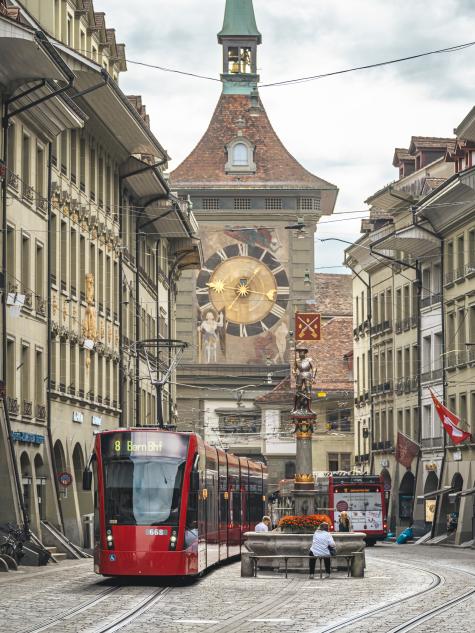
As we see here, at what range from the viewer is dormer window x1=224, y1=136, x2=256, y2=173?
125688mm

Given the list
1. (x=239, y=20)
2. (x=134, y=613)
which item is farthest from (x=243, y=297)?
(x=134, y=613)

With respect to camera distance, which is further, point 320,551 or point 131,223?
point 131,223

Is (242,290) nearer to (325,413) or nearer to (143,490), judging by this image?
(325,413)

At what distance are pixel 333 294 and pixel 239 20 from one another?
2208 centimetres

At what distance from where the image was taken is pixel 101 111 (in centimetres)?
5884

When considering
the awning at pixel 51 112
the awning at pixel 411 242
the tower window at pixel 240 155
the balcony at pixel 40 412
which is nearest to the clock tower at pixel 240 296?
the tower window at pixel 240 155

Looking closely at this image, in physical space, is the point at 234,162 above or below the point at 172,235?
above

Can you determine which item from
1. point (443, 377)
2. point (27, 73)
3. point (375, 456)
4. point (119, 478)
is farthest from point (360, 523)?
point (119, 478)

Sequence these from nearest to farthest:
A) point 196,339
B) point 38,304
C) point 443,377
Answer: point 38,304 → point 443,377 → point 196,339

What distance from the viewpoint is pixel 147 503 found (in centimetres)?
3366

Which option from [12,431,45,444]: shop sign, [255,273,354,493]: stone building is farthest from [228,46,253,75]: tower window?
[12,431,45,444]: shop sign

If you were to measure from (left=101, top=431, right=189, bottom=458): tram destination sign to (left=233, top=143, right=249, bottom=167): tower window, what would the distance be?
92.8m

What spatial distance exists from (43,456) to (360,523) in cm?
2406

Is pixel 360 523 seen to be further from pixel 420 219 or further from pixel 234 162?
pixel 234 162
